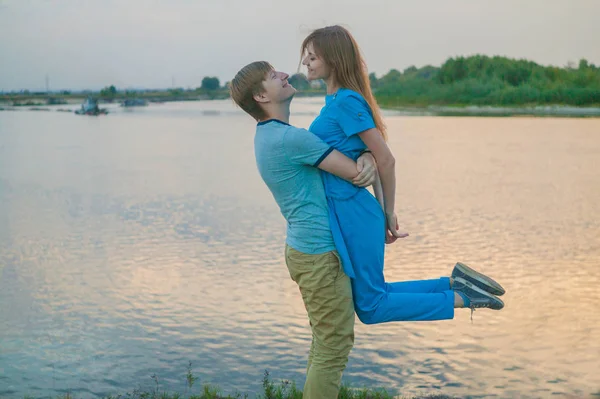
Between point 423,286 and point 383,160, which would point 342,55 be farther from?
point 423,286

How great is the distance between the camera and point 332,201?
12.7 ft

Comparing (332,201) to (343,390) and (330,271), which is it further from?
(343,390)

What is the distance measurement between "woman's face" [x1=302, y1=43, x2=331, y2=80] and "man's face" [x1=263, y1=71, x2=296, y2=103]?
154 mm

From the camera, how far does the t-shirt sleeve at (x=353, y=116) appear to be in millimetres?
3809

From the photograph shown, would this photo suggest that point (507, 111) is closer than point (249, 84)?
No

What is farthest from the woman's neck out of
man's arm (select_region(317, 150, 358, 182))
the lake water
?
the lake water

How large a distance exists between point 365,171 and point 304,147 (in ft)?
1.03

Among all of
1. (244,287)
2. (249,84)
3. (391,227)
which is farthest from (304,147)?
(244,287)

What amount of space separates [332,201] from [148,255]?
6.90 meters

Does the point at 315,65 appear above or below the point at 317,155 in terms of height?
above

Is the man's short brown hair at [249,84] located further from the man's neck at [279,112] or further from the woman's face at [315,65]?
the woman's face at [315,65]

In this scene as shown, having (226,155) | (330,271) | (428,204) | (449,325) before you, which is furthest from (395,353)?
(226,155)

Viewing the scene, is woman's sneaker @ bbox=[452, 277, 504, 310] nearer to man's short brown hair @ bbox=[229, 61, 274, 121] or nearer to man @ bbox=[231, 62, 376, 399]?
man @ bbox=[231, 62, 376, 399]

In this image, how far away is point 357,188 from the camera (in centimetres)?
388
